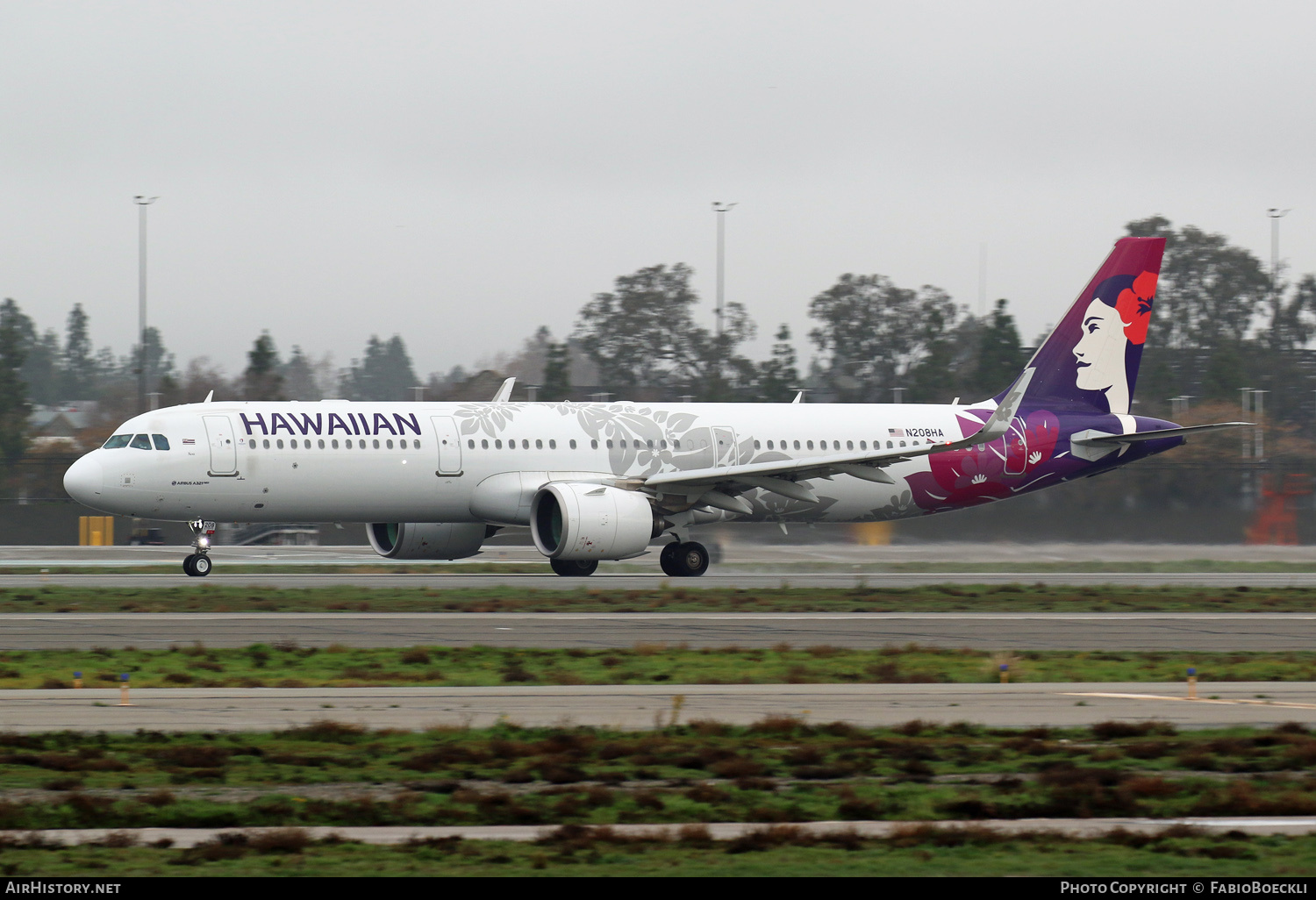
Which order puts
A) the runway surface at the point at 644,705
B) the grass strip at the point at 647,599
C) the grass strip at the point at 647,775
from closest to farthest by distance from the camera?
the grass strip at the point at 647,775
the runway surface at the point at 644,705
the grass strip at the point at 647,599

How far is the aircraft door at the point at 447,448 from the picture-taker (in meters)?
33.1

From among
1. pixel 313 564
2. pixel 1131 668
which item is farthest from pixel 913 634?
pixel 313 564

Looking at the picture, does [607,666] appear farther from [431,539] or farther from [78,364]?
[78,364]

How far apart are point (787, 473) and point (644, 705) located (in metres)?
19.1

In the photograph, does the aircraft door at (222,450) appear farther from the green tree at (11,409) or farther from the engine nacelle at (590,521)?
the green tree at (11,409)

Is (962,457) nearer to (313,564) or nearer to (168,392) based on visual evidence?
(313,564)

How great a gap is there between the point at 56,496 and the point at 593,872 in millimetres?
52914

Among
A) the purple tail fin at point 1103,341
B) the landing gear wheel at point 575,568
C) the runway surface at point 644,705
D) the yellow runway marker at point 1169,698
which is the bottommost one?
the landing gear wheel at point 575,568

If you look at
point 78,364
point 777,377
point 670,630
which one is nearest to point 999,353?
point 777,377

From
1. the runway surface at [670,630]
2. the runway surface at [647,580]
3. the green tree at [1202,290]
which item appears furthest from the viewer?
the green tree at [1202,290]

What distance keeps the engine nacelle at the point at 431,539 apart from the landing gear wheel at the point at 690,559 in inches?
175

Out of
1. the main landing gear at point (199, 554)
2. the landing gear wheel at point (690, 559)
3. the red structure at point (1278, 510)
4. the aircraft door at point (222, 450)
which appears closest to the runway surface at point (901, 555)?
the red structure at point (1278, 510)

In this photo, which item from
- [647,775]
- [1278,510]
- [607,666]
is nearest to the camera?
[647,775]

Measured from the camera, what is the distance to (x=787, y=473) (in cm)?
3412
